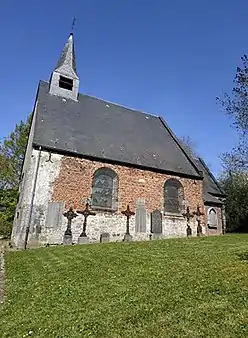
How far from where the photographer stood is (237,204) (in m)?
25.3

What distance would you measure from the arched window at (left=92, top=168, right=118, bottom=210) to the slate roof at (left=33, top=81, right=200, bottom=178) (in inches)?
34.6

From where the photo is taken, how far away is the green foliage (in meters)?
24.7

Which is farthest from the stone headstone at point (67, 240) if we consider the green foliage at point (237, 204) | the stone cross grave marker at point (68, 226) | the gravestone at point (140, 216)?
the green foliage at point (237, 204)

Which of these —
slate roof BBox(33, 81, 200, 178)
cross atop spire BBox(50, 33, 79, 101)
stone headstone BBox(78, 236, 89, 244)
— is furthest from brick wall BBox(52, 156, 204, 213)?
cross atop spire BBox(50, 33, 79, 101)

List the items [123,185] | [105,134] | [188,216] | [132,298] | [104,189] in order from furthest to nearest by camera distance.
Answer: [105,134]
[188,216]
[123,185]
[104,189]
[132,298]

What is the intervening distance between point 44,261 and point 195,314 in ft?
20.5

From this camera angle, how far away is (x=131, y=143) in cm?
1827

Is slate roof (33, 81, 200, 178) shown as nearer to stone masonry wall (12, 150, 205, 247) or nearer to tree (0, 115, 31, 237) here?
stone masonry wall (12, 150, 205, 247)

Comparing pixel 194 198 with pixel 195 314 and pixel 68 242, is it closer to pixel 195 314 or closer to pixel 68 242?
pixel 68 242

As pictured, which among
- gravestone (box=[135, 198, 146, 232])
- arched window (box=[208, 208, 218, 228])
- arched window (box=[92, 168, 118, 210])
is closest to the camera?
arched window (box=[92, 168, 118, 210])

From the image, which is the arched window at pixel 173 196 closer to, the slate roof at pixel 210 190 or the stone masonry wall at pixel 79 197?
the stone masonry wall at pixel 79 197

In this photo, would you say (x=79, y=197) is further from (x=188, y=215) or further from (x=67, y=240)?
(x=188, y=215)

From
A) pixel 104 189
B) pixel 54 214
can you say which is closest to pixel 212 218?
pixel 104 189

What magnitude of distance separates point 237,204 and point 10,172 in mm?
19883
